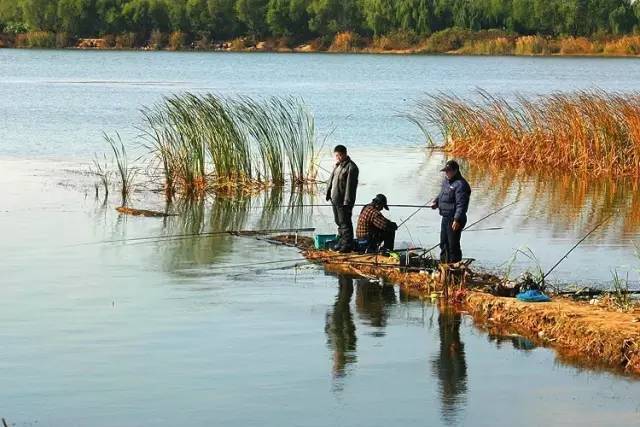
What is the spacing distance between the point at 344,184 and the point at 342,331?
12.3 feet

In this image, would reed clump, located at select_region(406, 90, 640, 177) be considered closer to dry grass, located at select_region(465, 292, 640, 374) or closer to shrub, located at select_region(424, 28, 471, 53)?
dry grass, located at select_region(465, 292, 640, 374)

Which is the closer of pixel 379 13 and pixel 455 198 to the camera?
pixel 455 198

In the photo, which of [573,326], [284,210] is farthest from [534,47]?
[573,326]

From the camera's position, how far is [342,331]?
13461mm

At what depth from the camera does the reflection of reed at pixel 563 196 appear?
69.5 ft

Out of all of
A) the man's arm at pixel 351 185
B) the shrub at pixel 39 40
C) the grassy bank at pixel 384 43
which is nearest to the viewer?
the man's arm at pixel 351 185

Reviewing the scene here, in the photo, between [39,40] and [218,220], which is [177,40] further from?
[218,220]

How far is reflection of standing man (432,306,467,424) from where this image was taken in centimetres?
1104

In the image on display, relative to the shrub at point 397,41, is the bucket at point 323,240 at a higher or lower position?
lower

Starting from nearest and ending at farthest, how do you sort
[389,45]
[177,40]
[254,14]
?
[389,45] → [254,14] → [177,40]

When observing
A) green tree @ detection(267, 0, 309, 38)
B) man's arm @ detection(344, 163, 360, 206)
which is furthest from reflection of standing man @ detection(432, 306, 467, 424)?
green tree @ detection(267, 0, 309, 38)

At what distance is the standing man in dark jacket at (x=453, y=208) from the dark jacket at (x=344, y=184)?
141 cm

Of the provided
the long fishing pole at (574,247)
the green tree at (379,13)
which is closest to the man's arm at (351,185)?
the long fishing pole at (574,247)

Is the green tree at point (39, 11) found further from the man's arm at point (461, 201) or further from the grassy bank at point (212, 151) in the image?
the man's arm at point (461, 201)
